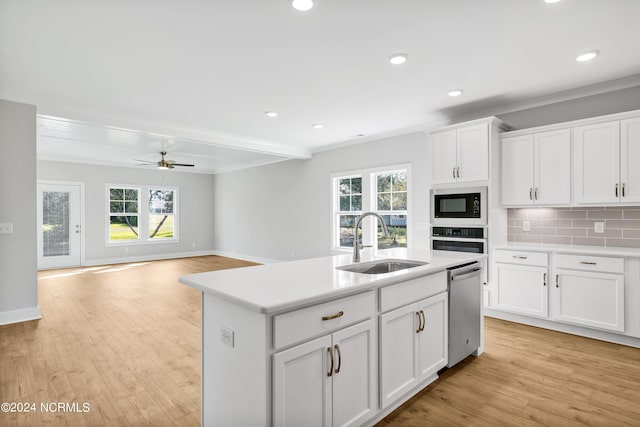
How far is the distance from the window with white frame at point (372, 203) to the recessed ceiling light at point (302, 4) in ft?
11.4

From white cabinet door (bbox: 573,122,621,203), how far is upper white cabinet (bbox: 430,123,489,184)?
0.87 metres

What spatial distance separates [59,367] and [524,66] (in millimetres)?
4892

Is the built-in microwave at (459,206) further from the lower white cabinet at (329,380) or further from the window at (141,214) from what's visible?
the window at (141,214)

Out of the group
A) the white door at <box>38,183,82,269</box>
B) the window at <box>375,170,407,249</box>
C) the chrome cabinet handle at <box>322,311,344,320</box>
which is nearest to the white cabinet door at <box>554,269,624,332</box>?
the window at <box>375,170,407,249</box>

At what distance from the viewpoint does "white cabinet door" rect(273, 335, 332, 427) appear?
4.65 feet

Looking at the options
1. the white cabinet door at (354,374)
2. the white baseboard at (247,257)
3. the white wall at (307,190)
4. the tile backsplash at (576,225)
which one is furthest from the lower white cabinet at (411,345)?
the white baseboard at (247,257)

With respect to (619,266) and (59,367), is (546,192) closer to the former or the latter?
(619,266)

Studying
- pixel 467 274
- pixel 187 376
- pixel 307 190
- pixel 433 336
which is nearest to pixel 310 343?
pixel 433 336

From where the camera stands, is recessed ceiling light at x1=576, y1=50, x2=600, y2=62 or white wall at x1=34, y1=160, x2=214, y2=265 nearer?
recessed ceiling light at x1=576, y1=50, x2=600, y2=62

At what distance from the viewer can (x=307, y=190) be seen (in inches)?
286

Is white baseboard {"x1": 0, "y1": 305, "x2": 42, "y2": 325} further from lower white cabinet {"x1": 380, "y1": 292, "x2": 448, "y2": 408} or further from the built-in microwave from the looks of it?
the built-in microwave

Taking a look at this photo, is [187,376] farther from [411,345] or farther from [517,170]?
[517,170]

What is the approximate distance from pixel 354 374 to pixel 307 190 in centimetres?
568

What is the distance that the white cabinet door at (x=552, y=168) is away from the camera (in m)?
3.62
